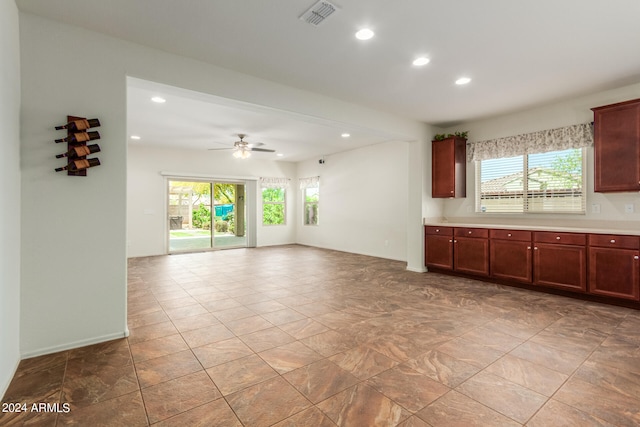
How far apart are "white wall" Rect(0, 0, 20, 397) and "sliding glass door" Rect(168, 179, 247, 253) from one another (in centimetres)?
591

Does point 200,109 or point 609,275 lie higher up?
point 200,109

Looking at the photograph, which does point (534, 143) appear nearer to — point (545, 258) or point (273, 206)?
point (545, 258)

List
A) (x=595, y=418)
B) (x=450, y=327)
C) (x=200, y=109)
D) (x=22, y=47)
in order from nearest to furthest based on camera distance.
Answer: (x=595, y=418) → (x=22, y=47) → (x=450, y=327) → (x=200, y=109)

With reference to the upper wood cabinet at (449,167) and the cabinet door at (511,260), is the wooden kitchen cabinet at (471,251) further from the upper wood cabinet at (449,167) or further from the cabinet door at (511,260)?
the upper wood cabinet at (449,167)

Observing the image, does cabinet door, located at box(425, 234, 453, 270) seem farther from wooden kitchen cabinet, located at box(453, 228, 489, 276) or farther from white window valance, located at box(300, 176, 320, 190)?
white window valance, located at box(300, 176, 320, 190)

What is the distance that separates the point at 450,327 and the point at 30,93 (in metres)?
4.16

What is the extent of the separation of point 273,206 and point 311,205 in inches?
47.9

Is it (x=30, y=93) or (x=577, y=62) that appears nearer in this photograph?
(x=30, y=93)

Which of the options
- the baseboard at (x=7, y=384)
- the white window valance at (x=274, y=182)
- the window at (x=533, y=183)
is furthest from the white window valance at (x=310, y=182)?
the baseboard at (x=7, y=384)

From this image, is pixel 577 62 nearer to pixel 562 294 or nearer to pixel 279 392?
pixel 562 294

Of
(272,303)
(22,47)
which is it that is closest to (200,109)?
(22,47)

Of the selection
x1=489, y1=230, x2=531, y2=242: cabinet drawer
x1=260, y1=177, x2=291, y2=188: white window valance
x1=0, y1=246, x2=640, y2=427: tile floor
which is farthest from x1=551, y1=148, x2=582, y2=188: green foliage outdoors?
x1=260, y1=177, x2=291, y2=188: white window valance

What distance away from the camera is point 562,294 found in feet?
13.6

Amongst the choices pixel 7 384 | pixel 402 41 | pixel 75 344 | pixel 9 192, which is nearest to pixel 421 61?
pixel 402 41
